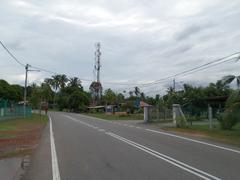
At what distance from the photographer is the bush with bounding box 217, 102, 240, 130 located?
26.9 meters

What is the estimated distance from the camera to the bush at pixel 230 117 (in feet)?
88.2

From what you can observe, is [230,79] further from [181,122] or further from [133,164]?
[133,164]

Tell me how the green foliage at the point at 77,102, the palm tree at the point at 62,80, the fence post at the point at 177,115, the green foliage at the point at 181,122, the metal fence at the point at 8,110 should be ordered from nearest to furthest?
the green foliage at the point at 181,122 → the fence post at the point at 177,115 → the metal fence at the point at 8,110 → the green foliage at the point at 77,102 → the palm tree at the point at 62,80

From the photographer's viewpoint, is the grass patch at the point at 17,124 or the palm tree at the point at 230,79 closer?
the palm tree at the point at 230,79

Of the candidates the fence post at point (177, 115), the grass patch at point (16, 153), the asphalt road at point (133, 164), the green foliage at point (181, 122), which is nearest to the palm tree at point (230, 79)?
the asphalt road at point (133, 164)

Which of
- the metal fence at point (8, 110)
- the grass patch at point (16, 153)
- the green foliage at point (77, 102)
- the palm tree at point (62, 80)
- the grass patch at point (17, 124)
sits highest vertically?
the palm tree at point (62, 80)

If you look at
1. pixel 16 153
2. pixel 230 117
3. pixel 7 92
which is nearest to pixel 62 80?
pixel 7 92

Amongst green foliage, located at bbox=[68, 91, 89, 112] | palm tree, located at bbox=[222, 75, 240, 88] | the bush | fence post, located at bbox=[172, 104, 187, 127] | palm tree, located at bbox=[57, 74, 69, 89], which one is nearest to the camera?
palm tree, located at bbox=[222, 75, 240, 88]

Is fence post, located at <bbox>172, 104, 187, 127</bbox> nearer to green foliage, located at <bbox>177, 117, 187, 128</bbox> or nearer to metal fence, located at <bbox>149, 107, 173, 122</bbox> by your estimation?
green foliage, located at <bbox>177, 117, 187, 128</bbox>

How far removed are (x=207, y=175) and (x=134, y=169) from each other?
78.9 inches

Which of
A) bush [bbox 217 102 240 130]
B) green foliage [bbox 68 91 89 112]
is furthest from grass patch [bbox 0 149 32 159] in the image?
green foliage [bbox 68 91 89 112]

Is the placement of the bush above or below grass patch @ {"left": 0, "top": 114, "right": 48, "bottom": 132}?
above

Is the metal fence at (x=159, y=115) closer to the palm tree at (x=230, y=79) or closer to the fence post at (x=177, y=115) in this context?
the fence post at (x=177, y=115)

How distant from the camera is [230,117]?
1132 inches
